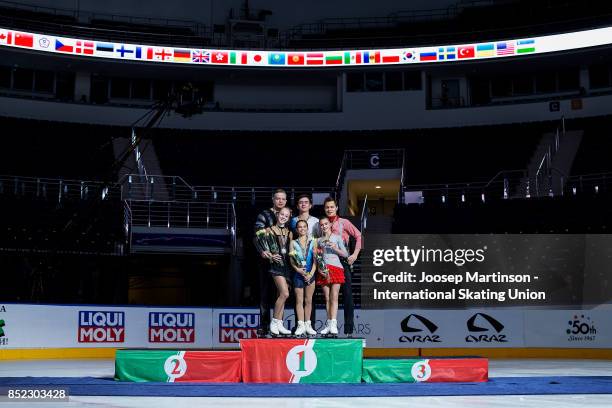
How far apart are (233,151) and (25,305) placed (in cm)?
1404

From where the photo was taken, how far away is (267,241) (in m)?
9.87

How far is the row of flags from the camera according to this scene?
95.2 ft

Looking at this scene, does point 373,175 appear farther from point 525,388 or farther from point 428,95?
point 525,388

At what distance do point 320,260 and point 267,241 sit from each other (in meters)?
0.73

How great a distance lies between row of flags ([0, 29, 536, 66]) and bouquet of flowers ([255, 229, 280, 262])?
70.1 feet

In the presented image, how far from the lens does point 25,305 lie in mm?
16328

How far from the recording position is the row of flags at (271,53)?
95.2ft

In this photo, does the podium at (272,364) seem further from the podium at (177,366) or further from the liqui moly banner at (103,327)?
the liqui moly banner at (103,327)

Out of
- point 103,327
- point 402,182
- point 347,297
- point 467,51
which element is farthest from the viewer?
point 467,51

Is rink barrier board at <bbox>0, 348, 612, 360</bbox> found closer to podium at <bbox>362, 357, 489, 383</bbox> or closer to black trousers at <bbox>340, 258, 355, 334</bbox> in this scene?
podium at <bbox>362, 357, 489, 383</bbox>

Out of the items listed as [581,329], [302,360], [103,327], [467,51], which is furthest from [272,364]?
[467,51]

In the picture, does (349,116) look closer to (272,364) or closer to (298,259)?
(298,259)

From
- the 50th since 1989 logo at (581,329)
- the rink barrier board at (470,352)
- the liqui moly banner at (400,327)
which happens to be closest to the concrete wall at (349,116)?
the 50th since 1989 logo at (581,329)

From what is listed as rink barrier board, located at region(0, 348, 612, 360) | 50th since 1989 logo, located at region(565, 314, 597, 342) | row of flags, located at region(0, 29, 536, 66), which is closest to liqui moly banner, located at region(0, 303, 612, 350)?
50th since 1989 logo, located at region(565, 314, 597, 342)
